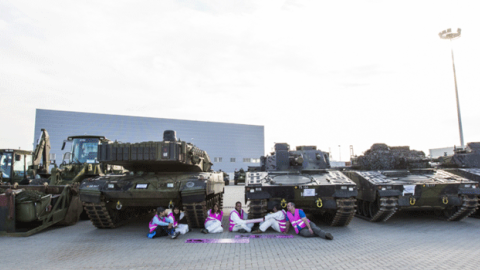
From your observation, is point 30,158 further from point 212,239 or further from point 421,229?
point 421,229

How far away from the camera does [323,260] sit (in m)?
6.08

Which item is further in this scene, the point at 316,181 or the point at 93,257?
the point at 316,181

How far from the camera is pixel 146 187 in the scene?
908cm

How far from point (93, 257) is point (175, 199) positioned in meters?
2.92

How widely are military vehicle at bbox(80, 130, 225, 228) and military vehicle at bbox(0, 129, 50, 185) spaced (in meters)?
6.49

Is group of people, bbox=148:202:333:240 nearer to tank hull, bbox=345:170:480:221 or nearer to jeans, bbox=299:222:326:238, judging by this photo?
jeans, bbox=299:222:326:238

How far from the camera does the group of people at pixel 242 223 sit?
8.46 metres

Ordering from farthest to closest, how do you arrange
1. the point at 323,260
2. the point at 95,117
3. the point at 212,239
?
the point at 95,117
the point at 212,239
the point at 323,260

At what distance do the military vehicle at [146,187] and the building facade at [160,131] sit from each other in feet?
77.9

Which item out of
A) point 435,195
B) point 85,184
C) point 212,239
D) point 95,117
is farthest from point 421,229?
point 95,117

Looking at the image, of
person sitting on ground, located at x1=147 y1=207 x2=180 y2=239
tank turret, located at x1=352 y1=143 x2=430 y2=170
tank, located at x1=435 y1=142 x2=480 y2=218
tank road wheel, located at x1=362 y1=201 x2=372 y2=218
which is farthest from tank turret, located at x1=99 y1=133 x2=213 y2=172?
tank, located at x1=435 y1=142 x2=480 y2=218

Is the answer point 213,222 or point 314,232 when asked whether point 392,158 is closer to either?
point 314,232

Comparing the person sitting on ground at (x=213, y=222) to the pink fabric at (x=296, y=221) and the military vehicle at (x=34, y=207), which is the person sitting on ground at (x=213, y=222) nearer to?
the pink fabric at (x=296, y=221)

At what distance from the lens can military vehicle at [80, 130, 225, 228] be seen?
888cm
